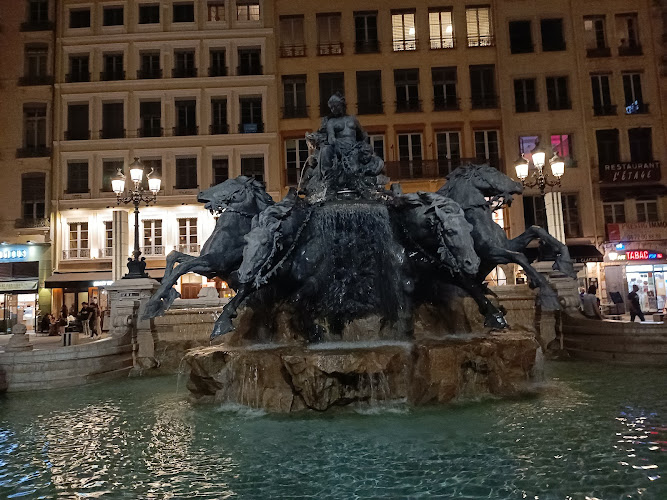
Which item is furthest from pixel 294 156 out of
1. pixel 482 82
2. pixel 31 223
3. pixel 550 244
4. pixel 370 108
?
pixel 550 244

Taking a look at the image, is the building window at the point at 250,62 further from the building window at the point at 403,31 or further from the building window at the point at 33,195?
the building window at the point at 33,195

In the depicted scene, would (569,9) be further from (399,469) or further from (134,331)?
(399,469)

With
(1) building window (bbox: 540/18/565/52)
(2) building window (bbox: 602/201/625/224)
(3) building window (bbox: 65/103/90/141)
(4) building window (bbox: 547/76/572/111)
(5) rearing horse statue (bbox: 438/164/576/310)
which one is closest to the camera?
(5) rearing horse statue (bbox: 438/164/576/310)

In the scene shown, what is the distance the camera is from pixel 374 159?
36.5ft

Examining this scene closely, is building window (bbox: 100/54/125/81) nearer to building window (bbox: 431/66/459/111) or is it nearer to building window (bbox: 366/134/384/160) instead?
building window (bbox: 366/134/384/160)

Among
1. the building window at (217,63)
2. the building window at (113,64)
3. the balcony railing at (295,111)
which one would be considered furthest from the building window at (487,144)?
the building window at (113,64)

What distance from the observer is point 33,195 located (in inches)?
1167

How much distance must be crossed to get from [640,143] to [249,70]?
21664mm

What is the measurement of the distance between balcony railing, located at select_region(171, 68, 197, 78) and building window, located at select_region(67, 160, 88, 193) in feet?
22.8

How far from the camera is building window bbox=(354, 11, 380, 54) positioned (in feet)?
101

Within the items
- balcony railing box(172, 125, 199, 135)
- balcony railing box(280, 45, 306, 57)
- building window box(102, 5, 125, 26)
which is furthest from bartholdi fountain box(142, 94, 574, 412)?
building window box(102, 5, 125, 26)

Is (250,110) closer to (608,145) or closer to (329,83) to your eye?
(329,83)

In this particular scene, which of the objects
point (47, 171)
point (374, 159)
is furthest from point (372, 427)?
point (47, 171)

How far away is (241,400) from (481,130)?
25531 mm
